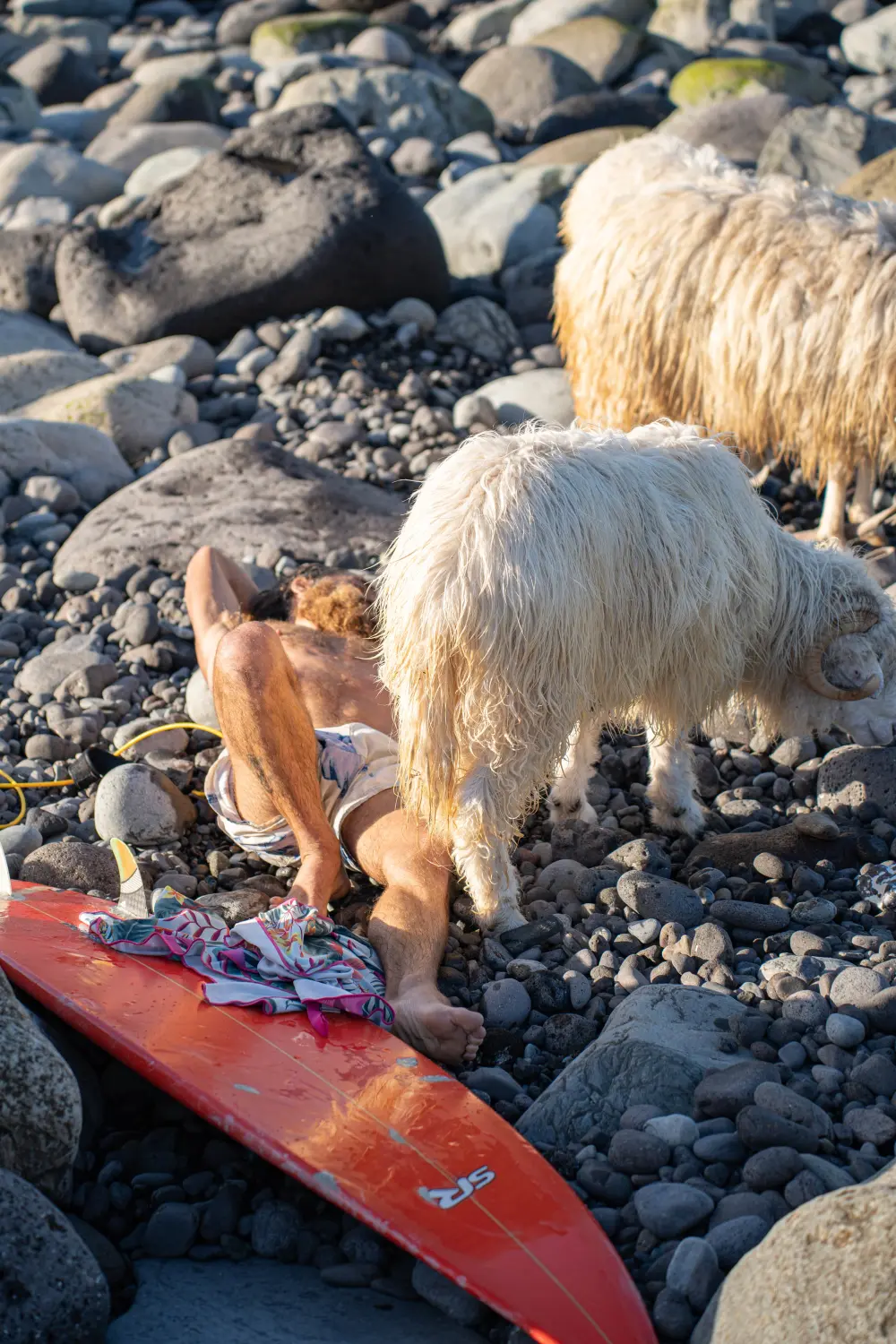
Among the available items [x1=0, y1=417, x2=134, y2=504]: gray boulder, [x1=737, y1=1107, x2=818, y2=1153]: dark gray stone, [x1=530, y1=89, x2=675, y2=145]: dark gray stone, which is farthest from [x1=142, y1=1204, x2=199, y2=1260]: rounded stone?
[x1=530, y1=89, x2=675, y2=145]: dark gray stone

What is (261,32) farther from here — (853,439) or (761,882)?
(761,882)

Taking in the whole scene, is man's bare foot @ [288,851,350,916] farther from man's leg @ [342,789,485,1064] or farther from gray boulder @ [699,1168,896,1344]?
gray boulder @ [699,1168,896,1344]

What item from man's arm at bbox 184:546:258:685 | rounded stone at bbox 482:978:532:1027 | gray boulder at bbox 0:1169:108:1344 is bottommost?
rounded stone at bbox 482:978:532:1027

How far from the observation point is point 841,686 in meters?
4.56

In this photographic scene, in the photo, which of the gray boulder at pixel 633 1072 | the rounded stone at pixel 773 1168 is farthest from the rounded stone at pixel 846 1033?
the rounded stone at pixel 773 1168

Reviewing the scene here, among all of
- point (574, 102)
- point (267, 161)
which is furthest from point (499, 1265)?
point (574, 102)

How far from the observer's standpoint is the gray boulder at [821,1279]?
2.39 m

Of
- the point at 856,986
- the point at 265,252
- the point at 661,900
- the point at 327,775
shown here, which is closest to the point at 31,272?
the point at 265,252

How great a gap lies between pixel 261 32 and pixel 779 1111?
21.0m

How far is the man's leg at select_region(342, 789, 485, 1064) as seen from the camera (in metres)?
3.64

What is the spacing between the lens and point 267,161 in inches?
412

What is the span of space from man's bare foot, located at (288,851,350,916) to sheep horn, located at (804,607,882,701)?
1.80 metres

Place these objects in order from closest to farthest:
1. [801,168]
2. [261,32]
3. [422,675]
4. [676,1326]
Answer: [676,1326], [422,675], [801,168], [261,32]

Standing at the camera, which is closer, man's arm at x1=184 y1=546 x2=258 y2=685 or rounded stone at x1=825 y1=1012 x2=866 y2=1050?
rounded stone at x1=825 y1=1012 x2=866 y2=1050
